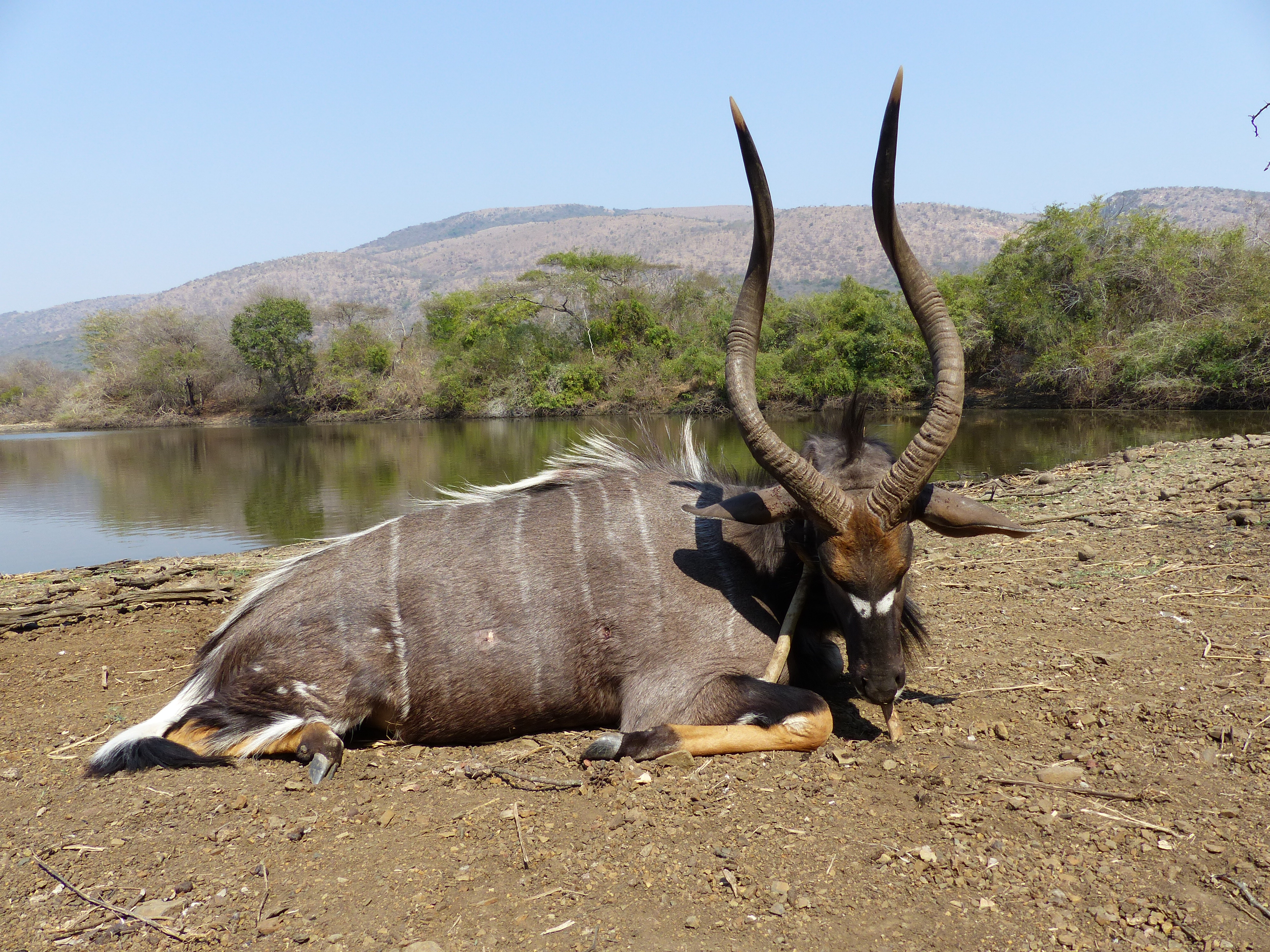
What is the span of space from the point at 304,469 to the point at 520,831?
27417mm

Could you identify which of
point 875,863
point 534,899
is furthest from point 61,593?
point 875,863

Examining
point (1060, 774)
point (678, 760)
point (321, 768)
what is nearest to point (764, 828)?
point (678, 760)

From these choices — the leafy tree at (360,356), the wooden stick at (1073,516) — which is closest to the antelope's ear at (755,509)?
the wooden stick at (1073,516)

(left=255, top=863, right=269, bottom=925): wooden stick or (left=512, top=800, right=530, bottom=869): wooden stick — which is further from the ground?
(left=255, top=863, right=269, bottom=925): wooden stick

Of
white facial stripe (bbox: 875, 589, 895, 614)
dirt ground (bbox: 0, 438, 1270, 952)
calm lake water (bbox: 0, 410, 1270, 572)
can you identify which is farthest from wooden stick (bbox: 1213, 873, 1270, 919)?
calm lake water (bbox: 0, 410, 1270, 572)

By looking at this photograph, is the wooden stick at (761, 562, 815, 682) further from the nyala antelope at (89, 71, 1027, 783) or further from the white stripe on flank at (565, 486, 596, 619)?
the white stripe on flank at (565, 486, 596, 619)

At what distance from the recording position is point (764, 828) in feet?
11.6

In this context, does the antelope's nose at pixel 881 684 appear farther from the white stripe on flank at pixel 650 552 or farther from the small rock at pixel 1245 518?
the small rock at pixel 1245 518

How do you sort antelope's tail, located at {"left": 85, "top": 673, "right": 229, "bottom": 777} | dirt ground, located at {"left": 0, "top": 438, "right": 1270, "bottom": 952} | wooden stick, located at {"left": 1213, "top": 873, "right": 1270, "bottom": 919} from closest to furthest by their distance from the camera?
wooden stick, located at {"left": 1213, "top": 873, "right": 1270, "bottom": 919} → dirt ground, located at {"left": 0, "top": 438, "right": 1270, "bottom": 952} → antelope's tail, located at {"left": 85, "top": 673, "right": 229, "bottom": 777}

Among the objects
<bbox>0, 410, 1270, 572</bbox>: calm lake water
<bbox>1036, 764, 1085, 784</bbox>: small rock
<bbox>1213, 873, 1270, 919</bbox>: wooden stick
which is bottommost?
<bbox>0, 410, 1270, 572</bbox>: calm lake water

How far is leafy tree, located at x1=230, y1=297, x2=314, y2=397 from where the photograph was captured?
202 ft

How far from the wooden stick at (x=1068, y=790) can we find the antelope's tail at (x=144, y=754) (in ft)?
13.9

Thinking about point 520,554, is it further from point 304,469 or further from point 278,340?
point 278,340

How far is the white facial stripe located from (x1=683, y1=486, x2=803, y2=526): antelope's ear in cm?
67
